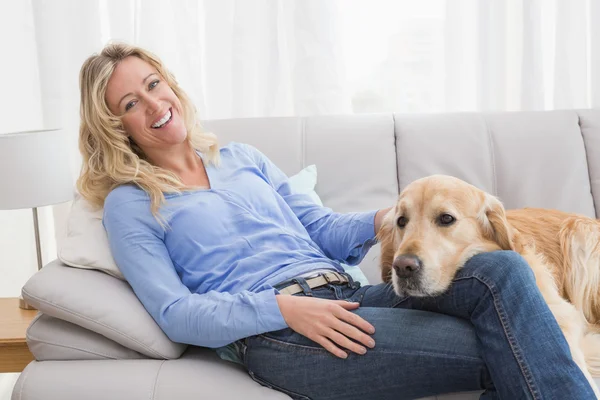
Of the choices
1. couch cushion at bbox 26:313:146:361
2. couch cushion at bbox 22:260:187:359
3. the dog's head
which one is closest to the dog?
the dog's head

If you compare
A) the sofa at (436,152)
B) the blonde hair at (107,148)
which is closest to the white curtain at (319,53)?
the sofa at (436,152)

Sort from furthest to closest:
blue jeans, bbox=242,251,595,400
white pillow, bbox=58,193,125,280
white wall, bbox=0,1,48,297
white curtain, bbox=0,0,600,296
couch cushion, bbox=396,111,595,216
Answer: white wall, bbox=0,1,48,297 → white curtain, bbox=0,0,600,296 → couch cushion, bbox=396,111,595,216 → white pillow, bbox=58,193,125,280 → blue jeans, bbox=242,251,595,400

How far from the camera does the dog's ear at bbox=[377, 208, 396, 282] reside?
188 centimetres

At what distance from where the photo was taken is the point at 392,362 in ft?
5.10

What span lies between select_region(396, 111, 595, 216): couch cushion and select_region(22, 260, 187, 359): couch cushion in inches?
42.9

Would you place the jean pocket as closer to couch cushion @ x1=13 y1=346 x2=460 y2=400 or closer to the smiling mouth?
couch cushion @ x1=13 y1=346 x2=460 y2=400

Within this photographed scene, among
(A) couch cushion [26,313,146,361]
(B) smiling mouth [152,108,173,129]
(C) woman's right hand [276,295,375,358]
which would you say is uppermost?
(B) smiling mouth [152,108,173,129]

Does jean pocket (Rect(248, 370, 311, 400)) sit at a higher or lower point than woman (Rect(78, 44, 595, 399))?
lower

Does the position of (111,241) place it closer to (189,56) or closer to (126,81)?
(126,81)

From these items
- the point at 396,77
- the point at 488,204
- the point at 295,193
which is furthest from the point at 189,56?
the point at 488,204

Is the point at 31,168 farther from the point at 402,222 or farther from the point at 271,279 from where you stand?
the point at 402,222

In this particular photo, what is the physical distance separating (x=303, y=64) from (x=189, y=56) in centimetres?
49

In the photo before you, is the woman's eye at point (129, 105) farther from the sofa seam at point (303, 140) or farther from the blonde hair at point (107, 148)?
the sofa seam at point (303, 140)

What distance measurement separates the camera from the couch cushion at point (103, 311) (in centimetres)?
171
